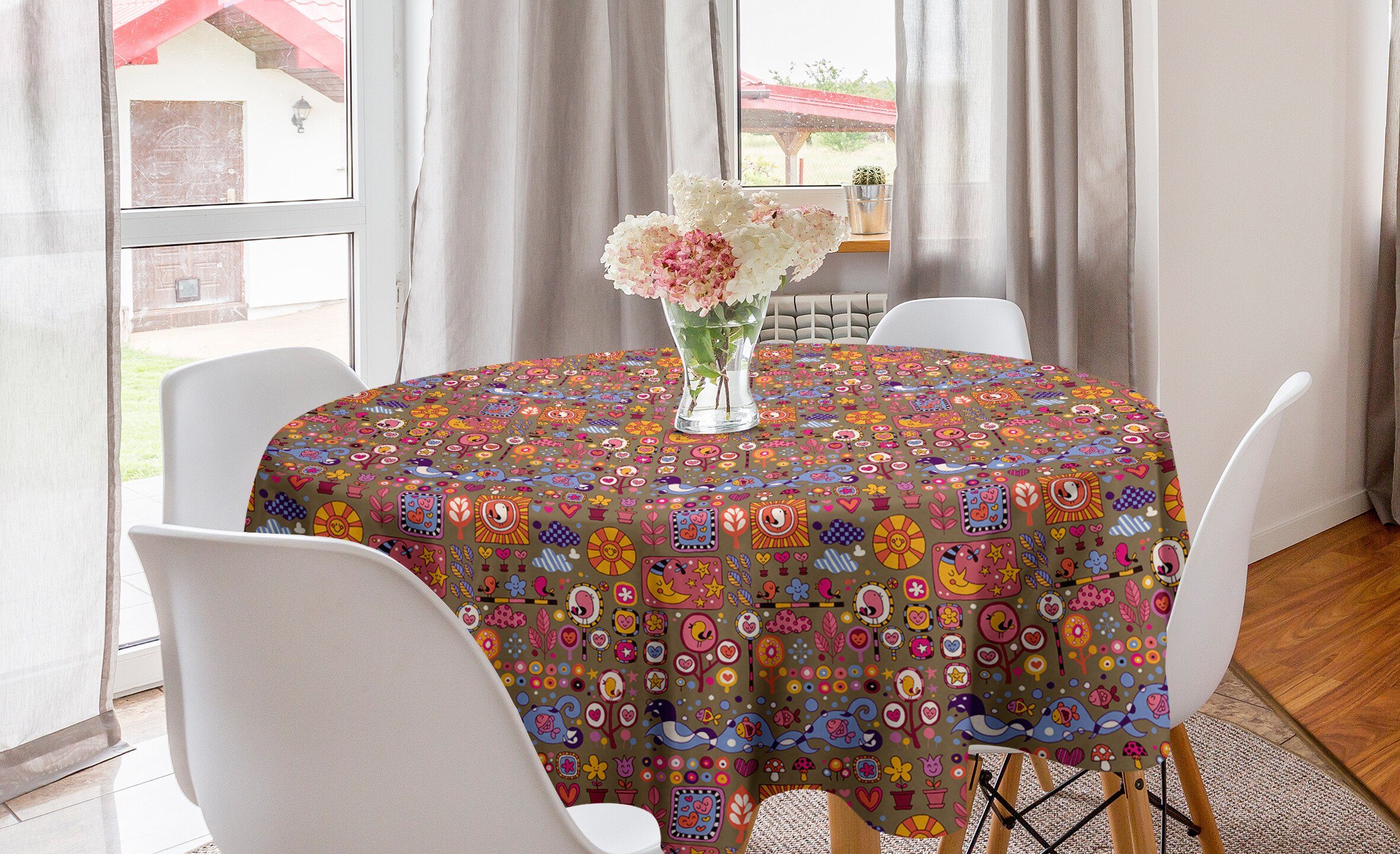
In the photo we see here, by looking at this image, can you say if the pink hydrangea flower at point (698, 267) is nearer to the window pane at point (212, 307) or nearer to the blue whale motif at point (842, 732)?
the blue whale motif at point (842, 732)

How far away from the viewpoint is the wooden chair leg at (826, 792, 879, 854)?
1446 mm

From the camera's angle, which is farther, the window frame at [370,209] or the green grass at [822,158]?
the green grass at [822,158]

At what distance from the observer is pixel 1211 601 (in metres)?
1.57

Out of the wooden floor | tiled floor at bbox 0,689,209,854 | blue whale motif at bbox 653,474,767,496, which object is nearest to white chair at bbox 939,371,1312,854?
blue whale motif at bbox 653,474,767,496

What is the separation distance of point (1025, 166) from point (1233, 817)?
1829 mm

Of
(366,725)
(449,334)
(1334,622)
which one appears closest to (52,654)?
(449,334)

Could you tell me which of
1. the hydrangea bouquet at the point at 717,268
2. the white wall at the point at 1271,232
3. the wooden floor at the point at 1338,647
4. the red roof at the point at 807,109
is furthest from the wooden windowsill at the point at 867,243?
the hydrangea bouquet at the point at 717,268

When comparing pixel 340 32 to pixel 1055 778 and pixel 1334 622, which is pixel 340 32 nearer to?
pixel 1055 778

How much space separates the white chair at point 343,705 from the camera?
3.10 ft

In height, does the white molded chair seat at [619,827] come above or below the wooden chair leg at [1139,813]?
above

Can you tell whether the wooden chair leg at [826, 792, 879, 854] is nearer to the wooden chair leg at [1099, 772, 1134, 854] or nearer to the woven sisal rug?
the wooden chair leg at [1099, 772, 1134, 854]

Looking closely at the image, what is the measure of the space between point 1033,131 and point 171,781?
8.64ft

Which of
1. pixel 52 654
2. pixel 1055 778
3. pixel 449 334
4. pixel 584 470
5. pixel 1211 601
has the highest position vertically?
pixel 449 334

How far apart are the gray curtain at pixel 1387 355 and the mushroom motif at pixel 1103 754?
2.95m
